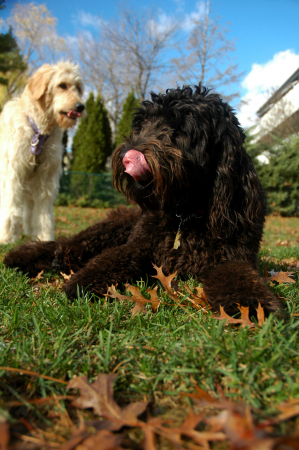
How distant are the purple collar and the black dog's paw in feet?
7.40

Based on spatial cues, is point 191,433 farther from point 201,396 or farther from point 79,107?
point 79,107

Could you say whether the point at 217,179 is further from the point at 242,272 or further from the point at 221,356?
the point at 221,356

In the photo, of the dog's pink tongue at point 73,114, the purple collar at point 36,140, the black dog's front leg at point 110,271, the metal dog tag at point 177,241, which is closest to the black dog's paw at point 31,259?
the black dog's front leg at point 110,271

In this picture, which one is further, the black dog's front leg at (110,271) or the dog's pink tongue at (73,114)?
the dog's pink tongue at (73,114)

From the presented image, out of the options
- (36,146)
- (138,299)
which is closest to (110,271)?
(138,299)

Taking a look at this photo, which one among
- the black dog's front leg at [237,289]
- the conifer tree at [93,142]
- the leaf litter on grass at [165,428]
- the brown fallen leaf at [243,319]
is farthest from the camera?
the conifer tree at [93,142]

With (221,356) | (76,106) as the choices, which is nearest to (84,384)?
(221,356)

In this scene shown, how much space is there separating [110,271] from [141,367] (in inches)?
43.2

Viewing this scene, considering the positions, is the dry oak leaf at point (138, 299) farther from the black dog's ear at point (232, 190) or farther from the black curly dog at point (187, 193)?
the black dog's ear at point (232, 190)

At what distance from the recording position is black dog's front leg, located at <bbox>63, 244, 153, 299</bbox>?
2.13 meters

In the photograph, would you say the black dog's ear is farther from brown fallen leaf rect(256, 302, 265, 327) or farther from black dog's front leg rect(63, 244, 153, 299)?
brown fallen leaf rect(256, 302, 265, 327)

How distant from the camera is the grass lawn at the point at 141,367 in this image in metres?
1.01

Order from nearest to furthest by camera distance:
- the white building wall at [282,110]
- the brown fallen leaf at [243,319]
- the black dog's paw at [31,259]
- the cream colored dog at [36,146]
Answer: the brown fallen leaf at [243,319]
the black dog's paw at [31,259]
the cream colored dog at [36,146]
the white building wall at [282,110]

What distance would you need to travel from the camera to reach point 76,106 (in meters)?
5.04
